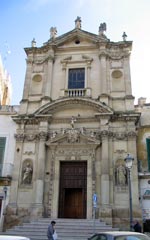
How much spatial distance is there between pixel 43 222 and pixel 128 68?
1230cm

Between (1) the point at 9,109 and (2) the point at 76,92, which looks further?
(1) the point at 9,109

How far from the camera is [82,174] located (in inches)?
693

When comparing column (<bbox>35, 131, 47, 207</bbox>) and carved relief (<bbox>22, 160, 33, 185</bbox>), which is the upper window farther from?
carved relief (<bbox>22, 160, 33, 185</bbox>)

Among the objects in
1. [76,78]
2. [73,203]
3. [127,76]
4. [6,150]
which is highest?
[76,78]

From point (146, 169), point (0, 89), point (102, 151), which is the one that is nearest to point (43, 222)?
point (102, 151)

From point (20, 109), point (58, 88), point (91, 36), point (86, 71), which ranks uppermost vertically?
point (91, 36)

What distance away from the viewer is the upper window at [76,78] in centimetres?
2052

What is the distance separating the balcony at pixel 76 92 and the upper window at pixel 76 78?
0.63 metres

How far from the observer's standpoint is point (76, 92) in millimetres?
19922

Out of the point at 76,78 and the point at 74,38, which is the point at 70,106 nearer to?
the point at 76,78

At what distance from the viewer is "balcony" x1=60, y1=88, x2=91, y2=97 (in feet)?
64.5

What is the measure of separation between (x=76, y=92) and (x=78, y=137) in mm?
3720

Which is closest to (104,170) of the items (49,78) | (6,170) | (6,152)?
(6,170)

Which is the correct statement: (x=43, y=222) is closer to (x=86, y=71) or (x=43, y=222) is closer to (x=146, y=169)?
(x=146, y=169)
